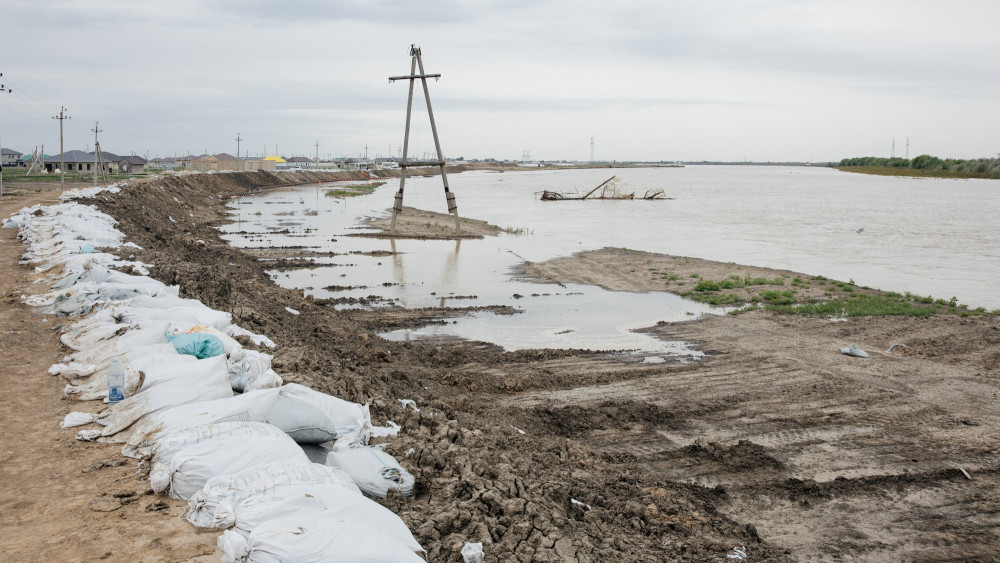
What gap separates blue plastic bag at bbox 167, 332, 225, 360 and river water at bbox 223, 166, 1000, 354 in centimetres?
550

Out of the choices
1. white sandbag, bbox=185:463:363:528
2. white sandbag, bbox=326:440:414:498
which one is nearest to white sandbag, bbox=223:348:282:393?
white sandbag, bbox=326:440:414:498

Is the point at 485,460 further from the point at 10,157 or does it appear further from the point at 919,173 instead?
the point at 919,173

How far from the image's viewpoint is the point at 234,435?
4184 millimetres

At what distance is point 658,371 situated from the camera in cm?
917

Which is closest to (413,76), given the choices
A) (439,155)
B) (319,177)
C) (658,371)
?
(439,155)

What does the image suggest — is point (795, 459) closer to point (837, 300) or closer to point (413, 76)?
point (837, 300)

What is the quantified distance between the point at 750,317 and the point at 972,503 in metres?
7.29

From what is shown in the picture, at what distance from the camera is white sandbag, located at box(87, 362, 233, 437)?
4844 millimetres

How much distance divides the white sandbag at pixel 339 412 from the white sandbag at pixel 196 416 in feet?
0.73

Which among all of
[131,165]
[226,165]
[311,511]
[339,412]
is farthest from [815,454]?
[226,165]

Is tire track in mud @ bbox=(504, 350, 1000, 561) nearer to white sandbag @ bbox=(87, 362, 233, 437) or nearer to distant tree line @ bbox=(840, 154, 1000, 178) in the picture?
white sandbag @ bbox=(87, 362, 233, 437)

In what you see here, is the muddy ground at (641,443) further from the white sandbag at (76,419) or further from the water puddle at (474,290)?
the water puddle at (474,290)

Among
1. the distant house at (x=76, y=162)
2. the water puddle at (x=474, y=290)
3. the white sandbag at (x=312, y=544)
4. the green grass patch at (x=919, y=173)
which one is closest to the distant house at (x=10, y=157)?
the distant house at (x=76, y=162)

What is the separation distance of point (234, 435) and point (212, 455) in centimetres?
20
